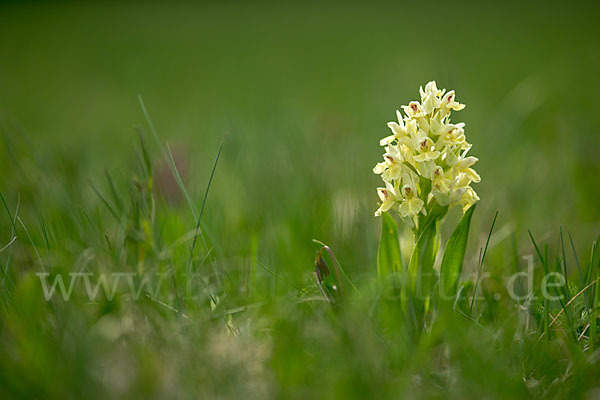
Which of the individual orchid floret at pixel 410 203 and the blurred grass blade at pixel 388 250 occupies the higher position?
the individual orchid floret at pixel 410 203

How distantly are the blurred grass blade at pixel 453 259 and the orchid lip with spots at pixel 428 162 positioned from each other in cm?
7

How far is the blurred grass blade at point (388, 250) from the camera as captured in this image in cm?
119

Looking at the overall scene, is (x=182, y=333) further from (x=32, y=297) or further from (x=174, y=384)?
(x=32, y=297)

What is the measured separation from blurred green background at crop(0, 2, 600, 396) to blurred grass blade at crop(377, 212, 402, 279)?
241 millimetres

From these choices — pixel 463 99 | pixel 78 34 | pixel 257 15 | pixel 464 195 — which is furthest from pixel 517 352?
pixel 257 15

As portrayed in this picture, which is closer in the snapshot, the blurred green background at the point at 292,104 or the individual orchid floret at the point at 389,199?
the individual orchid floret at the point at 389,199

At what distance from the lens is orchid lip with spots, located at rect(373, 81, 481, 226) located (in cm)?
117

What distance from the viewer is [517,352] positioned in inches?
41.1

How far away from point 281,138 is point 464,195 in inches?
59.6

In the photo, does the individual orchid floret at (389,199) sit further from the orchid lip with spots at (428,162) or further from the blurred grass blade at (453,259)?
the blurred grass blade at (453,259)

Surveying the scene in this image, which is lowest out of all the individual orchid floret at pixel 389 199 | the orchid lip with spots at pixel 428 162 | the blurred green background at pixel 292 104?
the blurred green background at pixel 292 104

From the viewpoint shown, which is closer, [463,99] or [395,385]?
[395,385]

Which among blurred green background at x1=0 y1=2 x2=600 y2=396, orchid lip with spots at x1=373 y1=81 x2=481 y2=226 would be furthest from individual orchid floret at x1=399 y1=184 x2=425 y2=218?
blurred green background at x1=0 y1=2 x2=600 y2=396

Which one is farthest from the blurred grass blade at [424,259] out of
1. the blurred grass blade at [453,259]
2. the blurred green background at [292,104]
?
the blurred green background at [292,104]
